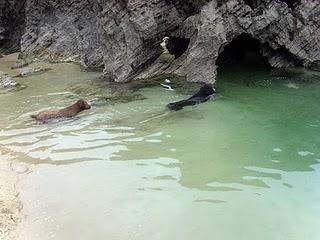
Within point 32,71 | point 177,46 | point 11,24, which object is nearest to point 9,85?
point 32,71

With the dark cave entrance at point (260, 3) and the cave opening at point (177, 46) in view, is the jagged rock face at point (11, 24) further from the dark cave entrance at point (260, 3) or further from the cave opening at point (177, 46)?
the dark cave entrance at point (260, 3)

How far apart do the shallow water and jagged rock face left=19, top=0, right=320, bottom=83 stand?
1516 millimetres

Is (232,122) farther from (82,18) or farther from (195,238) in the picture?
(82,18)

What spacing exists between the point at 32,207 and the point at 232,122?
557 cm

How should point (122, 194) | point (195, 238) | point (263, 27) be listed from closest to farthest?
point (195, 238) < point (122, 194) < point (263, 27)

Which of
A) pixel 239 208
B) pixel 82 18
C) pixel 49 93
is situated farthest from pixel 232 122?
pixel 82 18

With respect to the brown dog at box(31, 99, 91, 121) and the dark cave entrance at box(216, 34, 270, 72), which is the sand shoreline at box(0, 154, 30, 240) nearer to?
the brown dog at box(31, 99, 91, 121)

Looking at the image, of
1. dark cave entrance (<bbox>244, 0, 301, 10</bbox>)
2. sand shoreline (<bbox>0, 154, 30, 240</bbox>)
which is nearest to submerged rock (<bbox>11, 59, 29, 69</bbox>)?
dark cave entrance (<bbox>244, 0, 301, 10</bbox>)

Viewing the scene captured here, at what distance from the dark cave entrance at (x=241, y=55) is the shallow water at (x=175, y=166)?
2.84 m

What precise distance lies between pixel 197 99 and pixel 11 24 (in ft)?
63.5

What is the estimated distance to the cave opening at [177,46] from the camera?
700 inches

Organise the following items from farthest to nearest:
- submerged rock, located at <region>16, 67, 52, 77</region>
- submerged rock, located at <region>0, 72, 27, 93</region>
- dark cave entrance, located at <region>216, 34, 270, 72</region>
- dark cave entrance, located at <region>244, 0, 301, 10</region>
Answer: submerged rock, located at <region>16, 67, 52, 77</region>
dark cave entrance, located at <region>216, 34, 270, 72</region>
submerged rock, located at <region>0, 72, 27, 93</region>
dark cave entrance, located at <region>244, 0, 301, 10</region>

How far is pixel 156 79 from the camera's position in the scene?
16.0 metres

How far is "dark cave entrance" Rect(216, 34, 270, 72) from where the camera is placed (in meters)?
17.6
